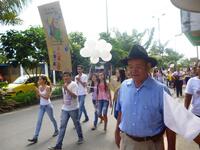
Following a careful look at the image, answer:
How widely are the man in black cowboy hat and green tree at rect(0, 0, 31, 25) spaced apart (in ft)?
44.1

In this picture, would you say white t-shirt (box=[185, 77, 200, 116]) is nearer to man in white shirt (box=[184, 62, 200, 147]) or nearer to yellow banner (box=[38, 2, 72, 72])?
man in white shirt (box=[184, 62, 200, 147])

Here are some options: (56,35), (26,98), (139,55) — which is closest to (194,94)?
(139,55)

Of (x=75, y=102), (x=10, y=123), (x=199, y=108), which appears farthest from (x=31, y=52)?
(x=199, y=108)

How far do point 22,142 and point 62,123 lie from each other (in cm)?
Result: 173

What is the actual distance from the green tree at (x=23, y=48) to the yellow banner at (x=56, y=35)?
14.0 meters

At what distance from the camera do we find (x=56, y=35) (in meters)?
7.63

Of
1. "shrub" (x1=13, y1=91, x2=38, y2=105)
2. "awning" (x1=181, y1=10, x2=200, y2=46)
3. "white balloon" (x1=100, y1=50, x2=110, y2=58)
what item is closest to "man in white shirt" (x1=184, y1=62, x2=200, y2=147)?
"awning" (x1=181, y1=10, x2=200, y2=46)

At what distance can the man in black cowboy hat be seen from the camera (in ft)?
12.1

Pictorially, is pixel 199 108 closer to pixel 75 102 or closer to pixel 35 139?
pixel 75 102

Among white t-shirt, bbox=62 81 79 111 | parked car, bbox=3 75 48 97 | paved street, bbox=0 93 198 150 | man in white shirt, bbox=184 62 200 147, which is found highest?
man in white shirt, bbox=184 62 200 147

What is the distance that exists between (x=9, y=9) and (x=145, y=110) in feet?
46.4

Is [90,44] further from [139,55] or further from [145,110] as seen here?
[145,110]

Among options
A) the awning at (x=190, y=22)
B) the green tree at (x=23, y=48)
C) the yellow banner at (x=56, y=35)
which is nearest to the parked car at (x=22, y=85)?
the green tree at (x=23, y=48)

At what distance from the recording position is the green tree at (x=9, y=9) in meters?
16.5
